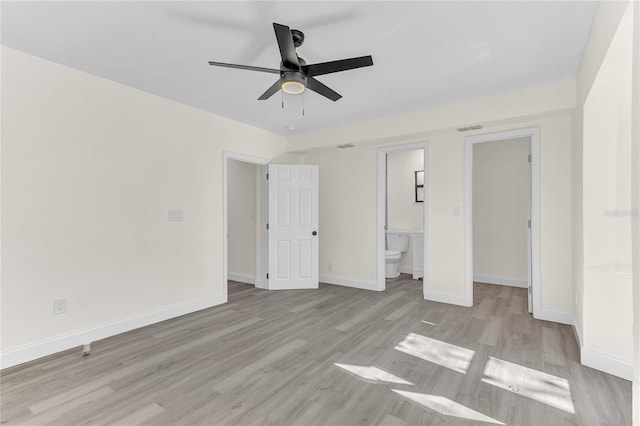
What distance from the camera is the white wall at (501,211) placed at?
5301 mm

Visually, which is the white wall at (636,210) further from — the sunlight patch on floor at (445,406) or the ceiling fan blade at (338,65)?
the ceiling fan blade at (338,65)

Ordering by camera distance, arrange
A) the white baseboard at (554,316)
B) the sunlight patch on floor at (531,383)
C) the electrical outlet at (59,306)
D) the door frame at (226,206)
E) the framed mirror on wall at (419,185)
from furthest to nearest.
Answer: the framed mirror on wall at (419,185)
the door frame at (226,206)
the white baseboard at (554,316)
the electrical outlet at (59,306)
the sunlight patch on floor at (531,383)

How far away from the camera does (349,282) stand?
209 inches

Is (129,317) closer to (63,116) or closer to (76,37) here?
(63,116)

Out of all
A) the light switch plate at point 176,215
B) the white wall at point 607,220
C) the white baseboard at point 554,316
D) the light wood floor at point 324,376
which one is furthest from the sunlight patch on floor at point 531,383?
the light switch plate at point 176,215

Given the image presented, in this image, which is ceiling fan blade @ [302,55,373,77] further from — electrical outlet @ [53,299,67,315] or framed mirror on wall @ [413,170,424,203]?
framed mirror on wall @ [413,170,424,203]

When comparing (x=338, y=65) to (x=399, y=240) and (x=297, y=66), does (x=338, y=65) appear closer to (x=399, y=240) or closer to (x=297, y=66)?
(x=297, y=66)

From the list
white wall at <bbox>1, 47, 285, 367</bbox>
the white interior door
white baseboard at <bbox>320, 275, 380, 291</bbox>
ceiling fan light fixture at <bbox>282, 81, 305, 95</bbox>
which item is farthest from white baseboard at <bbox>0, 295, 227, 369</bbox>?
ceiling fan light fixture at <bbox>282, 81, 305, 95</bbox>

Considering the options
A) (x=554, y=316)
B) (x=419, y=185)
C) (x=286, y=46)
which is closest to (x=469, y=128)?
(x=419, y=185)

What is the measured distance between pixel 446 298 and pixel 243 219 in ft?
11.9

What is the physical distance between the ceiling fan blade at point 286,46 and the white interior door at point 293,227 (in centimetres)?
298

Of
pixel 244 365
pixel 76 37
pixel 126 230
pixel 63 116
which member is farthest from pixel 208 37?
pixel 244 365

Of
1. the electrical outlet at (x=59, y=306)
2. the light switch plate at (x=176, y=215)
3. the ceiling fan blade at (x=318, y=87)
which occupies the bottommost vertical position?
the electrical outlet at (x=59, y=306)

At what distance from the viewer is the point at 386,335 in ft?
10.5
